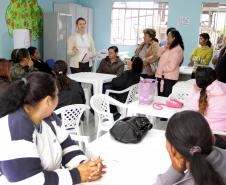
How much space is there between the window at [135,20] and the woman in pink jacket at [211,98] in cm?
518

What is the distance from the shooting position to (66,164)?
5.35ft

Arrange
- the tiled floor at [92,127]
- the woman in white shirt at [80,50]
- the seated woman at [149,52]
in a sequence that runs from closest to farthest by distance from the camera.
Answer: the tiled floor at [92,127]
the seated woman at [149,52]
the woman in white shirt at [80,50]

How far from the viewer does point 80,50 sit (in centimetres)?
508

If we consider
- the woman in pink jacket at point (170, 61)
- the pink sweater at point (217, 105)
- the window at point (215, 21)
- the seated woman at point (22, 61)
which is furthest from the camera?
the window at point (215, 21)

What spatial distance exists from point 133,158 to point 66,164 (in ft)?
1.25

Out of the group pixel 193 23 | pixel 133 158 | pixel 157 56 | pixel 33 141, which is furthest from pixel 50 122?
pixel 193 23

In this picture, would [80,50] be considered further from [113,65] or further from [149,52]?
[149,52]

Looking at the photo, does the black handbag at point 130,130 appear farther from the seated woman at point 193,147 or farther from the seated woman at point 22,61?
the seated woman at point 22,61

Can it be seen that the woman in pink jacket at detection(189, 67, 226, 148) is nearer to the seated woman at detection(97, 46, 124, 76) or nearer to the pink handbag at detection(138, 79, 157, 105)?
the pink handbag at detection(138, 79, 157, 105)

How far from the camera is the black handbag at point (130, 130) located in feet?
6.00

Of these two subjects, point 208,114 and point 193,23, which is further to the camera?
point 193,23

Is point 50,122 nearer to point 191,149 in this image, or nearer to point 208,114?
point 191,149

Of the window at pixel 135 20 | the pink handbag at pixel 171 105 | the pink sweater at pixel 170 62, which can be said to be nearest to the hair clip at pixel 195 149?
the pink handbag at pixel 171 105

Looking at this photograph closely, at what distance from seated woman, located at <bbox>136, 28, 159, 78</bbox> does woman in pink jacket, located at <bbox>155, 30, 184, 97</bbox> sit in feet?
1.15
